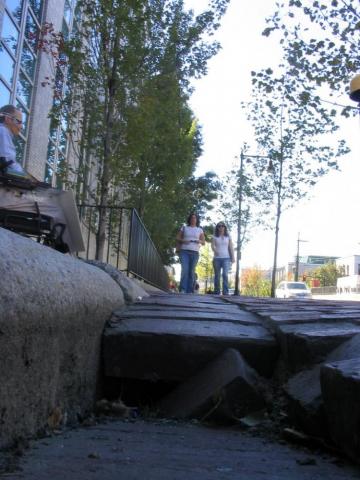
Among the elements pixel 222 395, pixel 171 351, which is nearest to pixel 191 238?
pixel 171 351

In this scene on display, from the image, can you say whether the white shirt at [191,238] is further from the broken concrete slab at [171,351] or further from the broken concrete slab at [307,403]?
the broken concrete slab at [307,403]

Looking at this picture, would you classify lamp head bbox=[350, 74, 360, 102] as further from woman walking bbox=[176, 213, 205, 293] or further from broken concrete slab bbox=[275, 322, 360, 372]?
broken concrete slab bbox=[275, 322, 360, 372]

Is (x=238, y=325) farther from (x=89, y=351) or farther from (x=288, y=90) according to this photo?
(x=288, y=90)

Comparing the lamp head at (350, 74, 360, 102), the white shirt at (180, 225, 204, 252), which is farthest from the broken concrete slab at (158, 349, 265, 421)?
the white shirt at (180, 225, 204, 252)

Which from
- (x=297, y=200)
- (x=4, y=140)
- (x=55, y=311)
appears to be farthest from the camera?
(x=297, y=200)

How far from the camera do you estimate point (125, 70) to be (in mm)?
8625

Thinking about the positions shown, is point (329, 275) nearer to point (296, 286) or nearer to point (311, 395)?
point (296, 286)

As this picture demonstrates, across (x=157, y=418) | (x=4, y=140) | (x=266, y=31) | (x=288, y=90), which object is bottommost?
(x=157, y=418)

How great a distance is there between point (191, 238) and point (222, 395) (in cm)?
822

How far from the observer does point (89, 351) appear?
2609 millimetres

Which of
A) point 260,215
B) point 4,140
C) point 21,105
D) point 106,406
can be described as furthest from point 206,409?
point 260,215

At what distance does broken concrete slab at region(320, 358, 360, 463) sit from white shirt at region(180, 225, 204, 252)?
28.3 feet

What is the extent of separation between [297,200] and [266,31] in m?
11.7

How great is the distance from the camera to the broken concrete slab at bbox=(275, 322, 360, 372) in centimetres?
252
